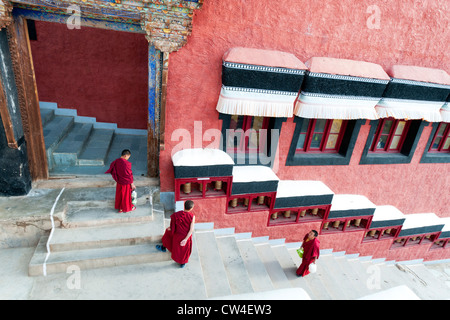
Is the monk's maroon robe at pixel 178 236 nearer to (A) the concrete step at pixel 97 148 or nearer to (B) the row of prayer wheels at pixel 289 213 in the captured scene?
(B) the row of prayer wheels at pixel 289 213

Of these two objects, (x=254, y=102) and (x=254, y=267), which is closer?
(x=254, y=102)

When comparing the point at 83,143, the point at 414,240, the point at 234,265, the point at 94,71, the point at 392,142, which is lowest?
the point at 414,240

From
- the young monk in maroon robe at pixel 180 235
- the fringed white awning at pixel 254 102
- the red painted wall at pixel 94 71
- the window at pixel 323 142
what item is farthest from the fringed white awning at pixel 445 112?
the red painted wall at pixel 94 71

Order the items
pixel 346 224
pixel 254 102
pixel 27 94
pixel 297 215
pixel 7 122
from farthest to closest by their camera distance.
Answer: pixel 346 224, pixel 297 215, pixel 254 102, pixel 27 94, pixel 7 122

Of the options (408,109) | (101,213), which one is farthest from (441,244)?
(101,213)

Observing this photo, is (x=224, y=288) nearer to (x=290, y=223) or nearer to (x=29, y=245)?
(x=290, y=223)

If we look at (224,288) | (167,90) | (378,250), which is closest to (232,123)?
(167,90)

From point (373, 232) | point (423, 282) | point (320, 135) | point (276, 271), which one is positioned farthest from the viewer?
point (423, 282)

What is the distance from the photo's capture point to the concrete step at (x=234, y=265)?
4.31 m

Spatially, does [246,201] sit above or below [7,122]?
below

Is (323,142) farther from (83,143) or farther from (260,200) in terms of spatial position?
(83,143)

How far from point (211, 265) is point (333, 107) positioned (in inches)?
141

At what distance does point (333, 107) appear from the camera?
4.98 meters

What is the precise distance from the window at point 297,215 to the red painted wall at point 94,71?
14.7ft
